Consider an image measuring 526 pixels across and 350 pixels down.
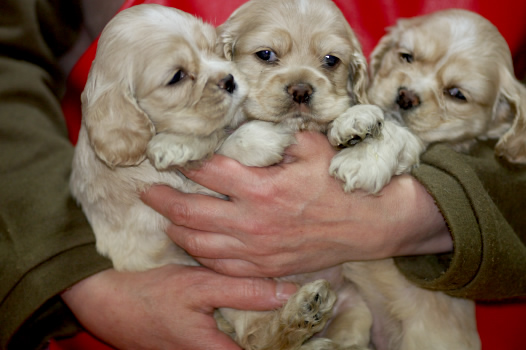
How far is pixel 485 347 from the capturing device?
254 centimetres

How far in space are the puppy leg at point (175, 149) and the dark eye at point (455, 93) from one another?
1258 millimetres

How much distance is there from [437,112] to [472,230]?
26.5 inches

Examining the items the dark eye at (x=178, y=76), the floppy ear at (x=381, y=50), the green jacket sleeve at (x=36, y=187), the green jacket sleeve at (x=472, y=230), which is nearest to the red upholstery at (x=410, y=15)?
the floppy ear at (x=381, y=50)

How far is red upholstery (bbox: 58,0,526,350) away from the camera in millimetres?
2531

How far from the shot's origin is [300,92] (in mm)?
2002

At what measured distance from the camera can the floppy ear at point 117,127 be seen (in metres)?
1.85

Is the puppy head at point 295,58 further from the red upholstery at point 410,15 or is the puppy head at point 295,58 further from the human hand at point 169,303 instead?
the human hand at point 169,303

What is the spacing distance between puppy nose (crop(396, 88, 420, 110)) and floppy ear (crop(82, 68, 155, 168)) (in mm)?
1217

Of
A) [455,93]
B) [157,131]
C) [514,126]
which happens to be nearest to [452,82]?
[455,93]

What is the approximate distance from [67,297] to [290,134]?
1306 millimetres

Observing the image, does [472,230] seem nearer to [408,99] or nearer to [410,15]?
[408,99]

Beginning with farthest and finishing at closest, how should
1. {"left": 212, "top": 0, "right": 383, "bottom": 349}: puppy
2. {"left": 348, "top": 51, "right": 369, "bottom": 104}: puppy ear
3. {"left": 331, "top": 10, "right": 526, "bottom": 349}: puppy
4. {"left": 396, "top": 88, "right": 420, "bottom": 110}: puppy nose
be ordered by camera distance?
{"left": 348, "top": 51, "right": 369, "bottom": 104}: puppy ear < {"left": 396, "top": 88, "right": 420, "bottom": 110}: puppy nose < {"left": 331, "top": 10, "right": 526, "bottom": 349}: puppy < {"left": 212, "top": 0, "right": 383, "bottom": 349}: puppy

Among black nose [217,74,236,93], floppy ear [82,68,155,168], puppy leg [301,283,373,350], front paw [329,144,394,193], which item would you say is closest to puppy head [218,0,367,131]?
black nose [217,74,236,93]

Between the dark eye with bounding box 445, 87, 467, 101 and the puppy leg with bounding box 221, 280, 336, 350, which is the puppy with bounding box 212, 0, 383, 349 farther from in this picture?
the dark eye with bounding box 445, 87, 467, 101
